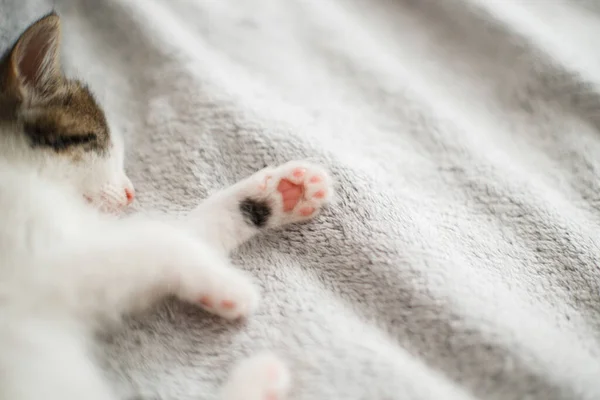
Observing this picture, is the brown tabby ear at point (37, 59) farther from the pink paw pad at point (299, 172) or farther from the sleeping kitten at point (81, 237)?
the pink paw pad at point (299, 172)

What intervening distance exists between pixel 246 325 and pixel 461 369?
29cm

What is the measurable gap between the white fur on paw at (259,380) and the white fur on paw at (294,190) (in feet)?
0.71

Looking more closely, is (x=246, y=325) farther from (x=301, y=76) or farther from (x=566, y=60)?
(x=566, y=60)

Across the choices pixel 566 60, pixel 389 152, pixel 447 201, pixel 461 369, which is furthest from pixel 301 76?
pixel 461 369

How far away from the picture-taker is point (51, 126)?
2.31ft

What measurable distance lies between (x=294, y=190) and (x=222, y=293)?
0.19m

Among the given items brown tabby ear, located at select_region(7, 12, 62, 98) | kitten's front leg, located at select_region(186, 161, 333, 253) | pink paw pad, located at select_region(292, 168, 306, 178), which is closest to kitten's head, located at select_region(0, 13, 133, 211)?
brown tabby ear, located at select_region(7, 12, 62, 98)

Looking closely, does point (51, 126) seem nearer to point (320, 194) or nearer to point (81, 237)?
point (81, 237)

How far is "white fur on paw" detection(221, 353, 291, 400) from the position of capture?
582 mm

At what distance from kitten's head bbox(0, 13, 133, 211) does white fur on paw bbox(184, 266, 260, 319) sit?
8.4 inches

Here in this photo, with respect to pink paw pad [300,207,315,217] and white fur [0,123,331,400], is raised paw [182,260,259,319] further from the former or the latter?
pink paw pad [300,207,315,217]

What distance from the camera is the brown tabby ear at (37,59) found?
2.18ft

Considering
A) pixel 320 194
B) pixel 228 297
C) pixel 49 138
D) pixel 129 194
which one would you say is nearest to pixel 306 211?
pixel 320 194

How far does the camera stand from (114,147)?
0.79 m
